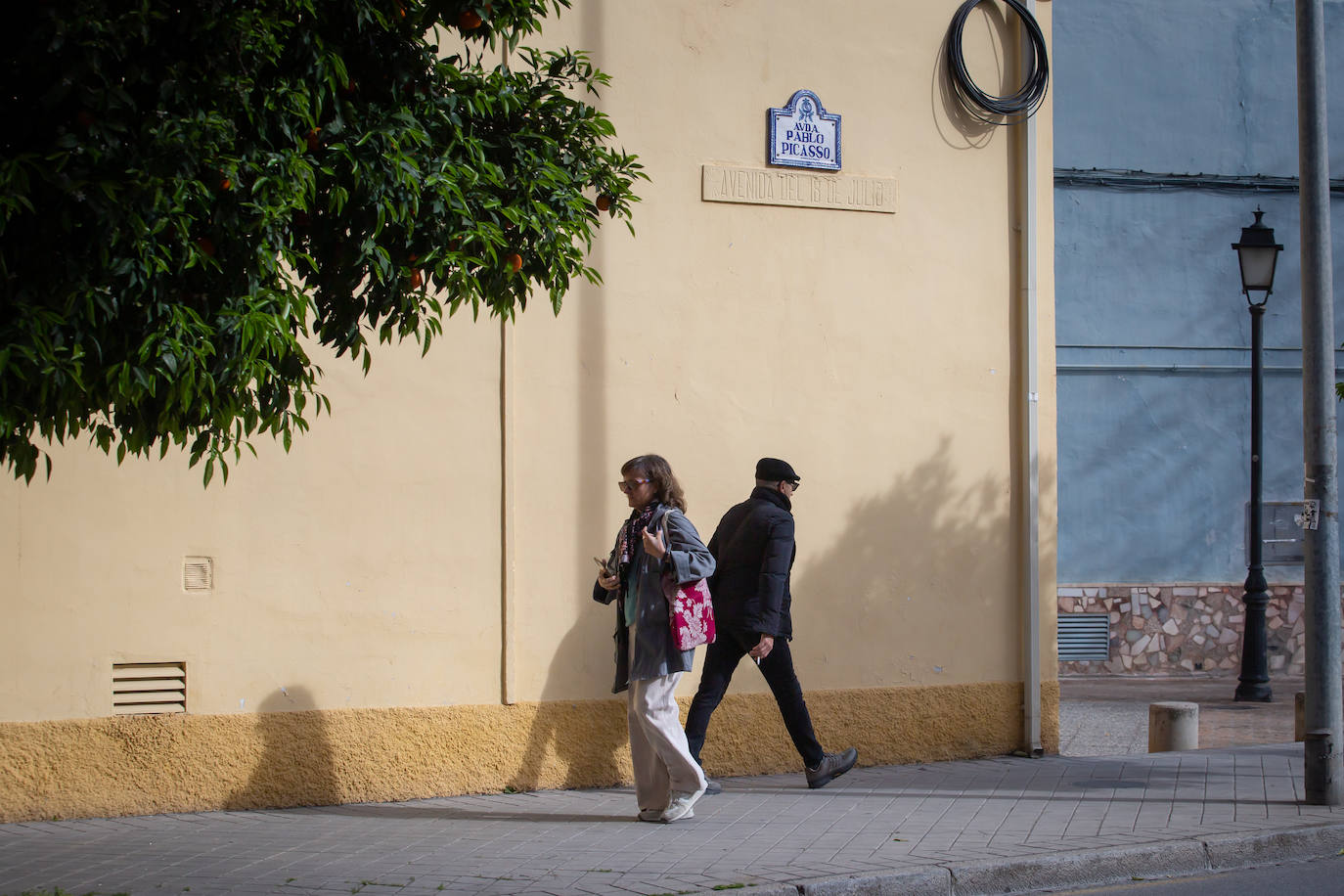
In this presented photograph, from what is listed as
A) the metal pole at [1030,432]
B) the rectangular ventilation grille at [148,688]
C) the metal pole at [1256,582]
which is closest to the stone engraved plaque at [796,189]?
the metal pole at [1030,432]

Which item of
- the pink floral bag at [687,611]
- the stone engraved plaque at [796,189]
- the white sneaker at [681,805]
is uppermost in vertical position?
the stone engraved plaque at [796,189]

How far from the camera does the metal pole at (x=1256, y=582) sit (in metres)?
13.5

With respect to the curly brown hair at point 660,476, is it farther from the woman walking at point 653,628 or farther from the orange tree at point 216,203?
the orange tree at point 216,203

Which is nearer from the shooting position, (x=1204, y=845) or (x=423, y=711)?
(x=1204, y=845)

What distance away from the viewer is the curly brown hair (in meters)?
6.69

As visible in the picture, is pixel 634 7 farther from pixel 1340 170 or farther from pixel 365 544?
pixel 1340 170

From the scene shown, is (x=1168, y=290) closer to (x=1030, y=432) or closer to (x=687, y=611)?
(x=1030, y=432)

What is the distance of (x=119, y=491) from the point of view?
6.94 meters

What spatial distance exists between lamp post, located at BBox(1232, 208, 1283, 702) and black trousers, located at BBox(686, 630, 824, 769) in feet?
26.0

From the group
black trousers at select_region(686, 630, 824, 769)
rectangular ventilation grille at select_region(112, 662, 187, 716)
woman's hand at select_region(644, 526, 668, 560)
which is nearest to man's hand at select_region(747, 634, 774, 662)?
black trousers at select_region(686, 630, 824, 769)

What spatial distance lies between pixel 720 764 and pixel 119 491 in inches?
147

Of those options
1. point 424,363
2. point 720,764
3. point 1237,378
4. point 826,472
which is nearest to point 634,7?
point 424,363

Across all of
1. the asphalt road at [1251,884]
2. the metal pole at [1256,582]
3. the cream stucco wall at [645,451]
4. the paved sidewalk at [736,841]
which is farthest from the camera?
the metal pole at [1256,582]

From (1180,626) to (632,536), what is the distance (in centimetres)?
1153
